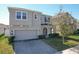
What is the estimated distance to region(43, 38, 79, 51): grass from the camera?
28.0ft

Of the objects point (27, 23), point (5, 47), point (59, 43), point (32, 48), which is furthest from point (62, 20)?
point (5, 47)

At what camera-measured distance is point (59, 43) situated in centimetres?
861

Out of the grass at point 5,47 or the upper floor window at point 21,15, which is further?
the upper floor window at point 21,15

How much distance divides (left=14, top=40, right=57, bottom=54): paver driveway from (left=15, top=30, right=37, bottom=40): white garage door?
0.18 m

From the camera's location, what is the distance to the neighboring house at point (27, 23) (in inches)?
332

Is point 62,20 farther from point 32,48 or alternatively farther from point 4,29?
point 4,29

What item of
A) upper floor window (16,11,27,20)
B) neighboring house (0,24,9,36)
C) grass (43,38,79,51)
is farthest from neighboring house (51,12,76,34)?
neighboring house (0,24,9,36)

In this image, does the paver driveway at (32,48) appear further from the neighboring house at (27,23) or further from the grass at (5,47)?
the grass at (5,47)

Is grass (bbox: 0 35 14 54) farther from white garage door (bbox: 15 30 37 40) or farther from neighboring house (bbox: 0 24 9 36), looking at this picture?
white garage door (bbox: 15 30 37 40)

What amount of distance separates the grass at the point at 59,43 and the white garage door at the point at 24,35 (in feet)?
1.63

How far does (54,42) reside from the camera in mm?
8602

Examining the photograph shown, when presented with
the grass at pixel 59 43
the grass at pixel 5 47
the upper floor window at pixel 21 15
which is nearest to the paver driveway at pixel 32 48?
the grass at pixel 59 43

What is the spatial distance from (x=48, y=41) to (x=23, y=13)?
1353 millimetres
